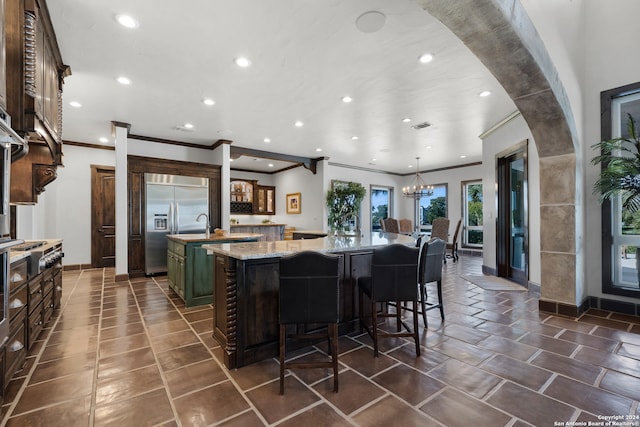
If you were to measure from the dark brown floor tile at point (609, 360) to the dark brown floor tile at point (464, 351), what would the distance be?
0.71 meters

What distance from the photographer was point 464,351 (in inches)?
93.0

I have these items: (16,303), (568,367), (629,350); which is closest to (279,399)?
(16,303)

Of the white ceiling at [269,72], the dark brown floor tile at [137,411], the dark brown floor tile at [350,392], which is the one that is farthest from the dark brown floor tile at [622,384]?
the white ceiling at [269,72]

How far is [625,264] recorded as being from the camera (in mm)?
3236

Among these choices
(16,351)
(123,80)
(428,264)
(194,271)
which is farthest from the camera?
(194,271)

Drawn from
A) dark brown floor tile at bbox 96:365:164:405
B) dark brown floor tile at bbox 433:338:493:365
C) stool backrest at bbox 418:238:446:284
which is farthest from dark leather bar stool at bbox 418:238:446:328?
dark brown floor tile at bbox 96:365:164:405

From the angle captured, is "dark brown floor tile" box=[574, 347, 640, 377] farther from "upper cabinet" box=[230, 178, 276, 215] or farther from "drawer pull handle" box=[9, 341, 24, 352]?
"upper cabinet" box=[230, 178, 276, 215]

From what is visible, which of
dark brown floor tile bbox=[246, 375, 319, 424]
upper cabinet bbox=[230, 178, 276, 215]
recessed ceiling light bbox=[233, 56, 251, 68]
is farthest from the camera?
upper cabinet bbox=[230, 178, 276, 215]

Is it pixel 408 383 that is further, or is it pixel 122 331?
pixel 122 331

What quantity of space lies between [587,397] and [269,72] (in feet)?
12.7

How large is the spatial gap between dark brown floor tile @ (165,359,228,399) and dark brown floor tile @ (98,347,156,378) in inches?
12.8

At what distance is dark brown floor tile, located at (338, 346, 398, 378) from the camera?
2088 millimetres

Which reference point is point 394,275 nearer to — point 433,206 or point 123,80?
point 123,80

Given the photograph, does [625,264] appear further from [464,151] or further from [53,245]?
[53,245]
